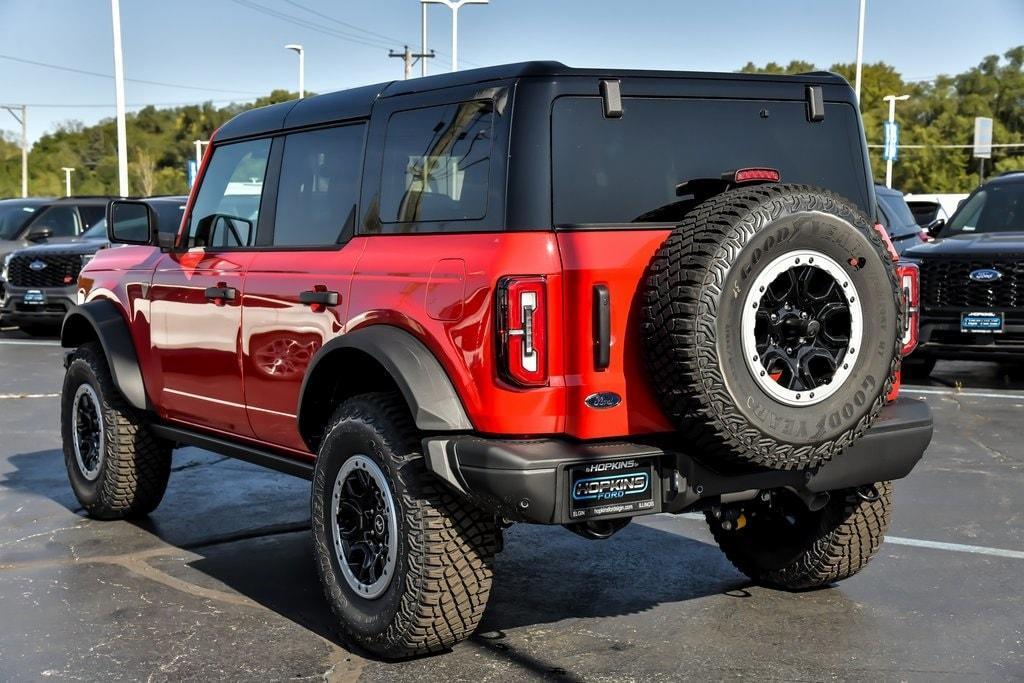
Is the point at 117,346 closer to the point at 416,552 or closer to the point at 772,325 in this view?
the point at 416,552

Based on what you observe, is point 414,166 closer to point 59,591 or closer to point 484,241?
point 484,241

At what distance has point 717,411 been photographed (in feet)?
12.6

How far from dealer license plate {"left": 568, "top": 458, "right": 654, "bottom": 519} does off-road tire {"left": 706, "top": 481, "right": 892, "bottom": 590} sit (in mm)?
1045

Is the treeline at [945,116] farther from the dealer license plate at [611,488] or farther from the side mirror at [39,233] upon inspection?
the dealer license plate at [611,488]

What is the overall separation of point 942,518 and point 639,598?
86.3 inches

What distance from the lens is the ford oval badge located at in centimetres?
401

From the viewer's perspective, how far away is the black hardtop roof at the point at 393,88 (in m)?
4.18

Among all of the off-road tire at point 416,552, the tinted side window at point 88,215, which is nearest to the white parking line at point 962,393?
the off-road tire at point 416,552

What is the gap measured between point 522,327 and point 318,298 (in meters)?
1.13

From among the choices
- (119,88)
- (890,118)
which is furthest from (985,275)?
(890,118)

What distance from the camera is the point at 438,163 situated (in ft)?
14.6

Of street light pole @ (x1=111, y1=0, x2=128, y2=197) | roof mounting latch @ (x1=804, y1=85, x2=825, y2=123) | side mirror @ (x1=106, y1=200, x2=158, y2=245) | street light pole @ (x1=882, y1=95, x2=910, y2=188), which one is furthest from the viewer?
street light pole @ (x1=882, y1=95, x2=910, y2=188)

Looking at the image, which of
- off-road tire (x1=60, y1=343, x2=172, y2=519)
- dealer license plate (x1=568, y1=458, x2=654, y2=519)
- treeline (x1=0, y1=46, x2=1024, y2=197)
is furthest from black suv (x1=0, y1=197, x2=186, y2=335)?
treeline (x1=0, y1=46, x2=1024, y2=197)

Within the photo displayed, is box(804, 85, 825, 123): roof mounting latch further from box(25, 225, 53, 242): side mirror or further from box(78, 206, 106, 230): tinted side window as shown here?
box(78, 206, 106, 230): tinted side window
